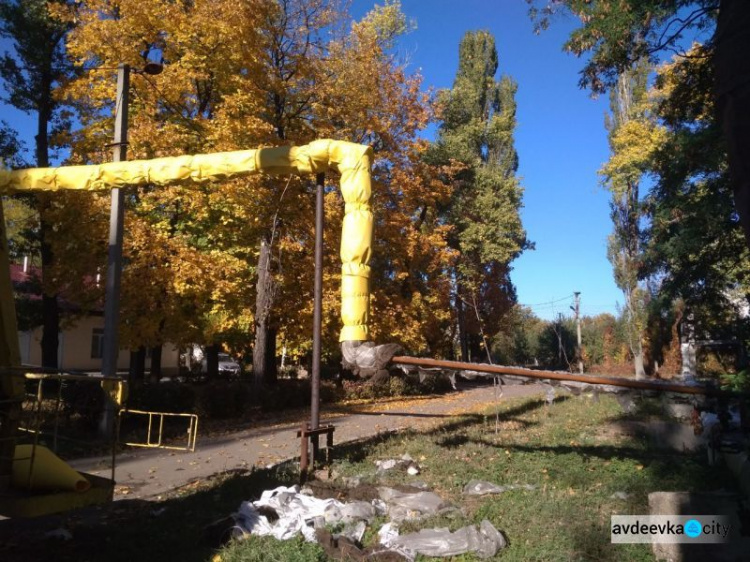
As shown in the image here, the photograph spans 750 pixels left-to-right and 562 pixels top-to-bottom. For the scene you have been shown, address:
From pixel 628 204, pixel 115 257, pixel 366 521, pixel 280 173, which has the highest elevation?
pixel 628 204

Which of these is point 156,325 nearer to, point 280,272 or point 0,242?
point 280,272

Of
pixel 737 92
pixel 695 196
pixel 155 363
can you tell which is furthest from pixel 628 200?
pixel 737 92

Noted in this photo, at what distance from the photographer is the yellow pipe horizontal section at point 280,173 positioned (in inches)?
291

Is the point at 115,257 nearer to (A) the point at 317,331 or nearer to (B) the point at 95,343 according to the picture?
(A) the point at 317,331

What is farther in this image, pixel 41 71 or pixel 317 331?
pixel 41 71

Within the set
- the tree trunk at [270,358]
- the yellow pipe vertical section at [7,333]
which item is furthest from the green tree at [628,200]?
the yellow pipe vertical section at [7,333]

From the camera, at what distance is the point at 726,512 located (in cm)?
519

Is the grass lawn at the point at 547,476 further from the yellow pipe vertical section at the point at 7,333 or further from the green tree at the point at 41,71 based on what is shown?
the green tree at the point at 41,71

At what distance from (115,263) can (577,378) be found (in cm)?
811

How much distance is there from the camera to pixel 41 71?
17391 millimetres

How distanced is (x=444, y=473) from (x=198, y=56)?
13723 millimetres

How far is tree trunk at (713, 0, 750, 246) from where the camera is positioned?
309cm

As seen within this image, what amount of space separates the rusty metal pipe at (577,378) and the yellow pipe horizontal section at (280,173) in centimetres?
95

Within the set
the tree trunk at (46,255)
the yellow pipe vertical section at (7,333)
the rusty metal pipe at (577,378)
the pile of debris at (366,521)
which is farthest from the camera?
the tree trunk at (46,255)
